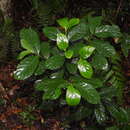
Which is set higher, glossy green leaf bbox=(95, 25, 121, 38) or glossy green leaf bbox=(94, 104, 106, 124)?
glossy green leaf bbox=(95, 25, 121, 38)

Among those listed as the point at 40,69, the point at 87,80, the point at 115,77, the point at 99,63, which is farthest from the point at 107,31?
the point at 115,77

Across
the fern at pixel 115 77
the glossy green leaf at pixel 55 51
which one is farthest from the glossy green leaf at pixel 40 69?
the fern at pixel 115 77

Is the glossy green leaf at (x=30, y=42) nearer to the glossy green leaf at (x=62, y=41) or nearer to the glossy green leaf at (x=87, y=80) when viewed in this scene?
→ the glossy green leaf at (x=62, y=41)

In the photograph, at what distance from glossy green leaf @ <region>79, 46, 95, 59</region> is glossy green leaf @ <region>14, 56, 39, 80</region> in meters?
0.29

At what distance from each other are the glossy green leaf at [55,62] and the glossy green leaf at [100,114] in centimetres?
56

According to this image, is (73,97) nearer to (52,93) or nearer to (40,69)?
(52,93)

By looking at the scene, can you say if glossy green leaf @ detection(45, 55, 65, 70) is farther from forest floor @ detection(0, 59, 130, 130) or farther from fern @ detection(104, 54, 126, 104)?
forest floor @ detection(0, 59, 130, 130)

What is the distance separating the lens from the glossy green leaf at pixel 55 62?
4.99ft

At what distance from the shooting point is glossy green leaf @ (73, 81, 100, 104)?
4.87 feet

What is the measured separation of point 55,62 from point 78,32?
0.85 ft

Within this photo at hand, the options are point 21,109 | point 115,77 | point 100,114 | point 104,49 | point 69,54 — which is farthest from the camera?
point 21,109

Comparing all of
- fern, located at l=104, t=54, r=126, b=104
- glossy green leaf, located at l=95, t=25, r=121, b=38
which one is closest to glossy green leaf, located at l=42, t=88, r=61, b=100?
glossy green leaf, located at l=95, t=25, r=121, b=38

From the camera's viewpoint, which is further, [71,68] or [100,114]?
[100,114]

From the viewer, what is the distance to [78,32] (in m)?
1.63
